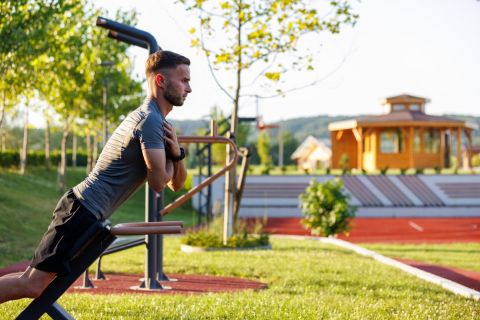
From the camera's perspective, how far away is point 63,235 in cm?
427

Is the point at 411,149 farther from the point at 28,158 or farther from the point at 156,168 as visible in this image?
the point at 156,168

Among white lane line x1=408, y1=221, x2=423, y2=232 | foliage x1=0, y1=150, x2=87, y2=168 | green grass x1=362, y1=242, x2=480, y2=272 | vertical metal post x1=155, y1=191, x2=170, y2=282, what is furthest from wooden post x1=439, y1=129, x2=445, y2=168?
vertical metal post x1=155, y1=191, x2=170, y2=282

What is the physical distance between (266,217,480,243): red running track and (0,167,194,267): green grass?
4023 mm

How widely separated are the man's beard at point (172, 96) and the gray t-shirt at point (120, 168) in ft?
0.39

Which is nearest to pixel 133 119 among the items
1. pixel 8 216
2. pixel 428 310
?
pixel 428 310

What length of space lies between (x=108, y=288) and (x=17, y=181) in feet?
74.1

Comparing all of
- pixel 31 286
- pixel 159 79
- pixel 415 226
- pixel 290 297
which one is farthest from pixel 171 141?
pixel 415 226

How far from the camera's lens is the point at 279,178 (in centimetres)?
3084

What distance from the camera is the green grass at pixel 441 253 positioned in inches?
531

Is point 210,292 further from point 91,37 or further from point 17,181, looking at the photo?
point 91,37

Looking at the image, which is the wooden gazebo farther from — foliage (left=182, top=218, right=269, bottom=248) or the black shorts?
the black shorts

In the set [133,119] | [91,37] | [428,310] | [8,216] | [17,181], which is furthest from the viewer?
[91,37]

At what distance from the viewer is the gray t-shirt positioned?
428cm

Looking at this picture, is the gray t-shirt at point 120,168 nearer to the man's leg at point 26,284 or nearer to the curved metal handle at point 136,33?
the man's leg at point 26,284
